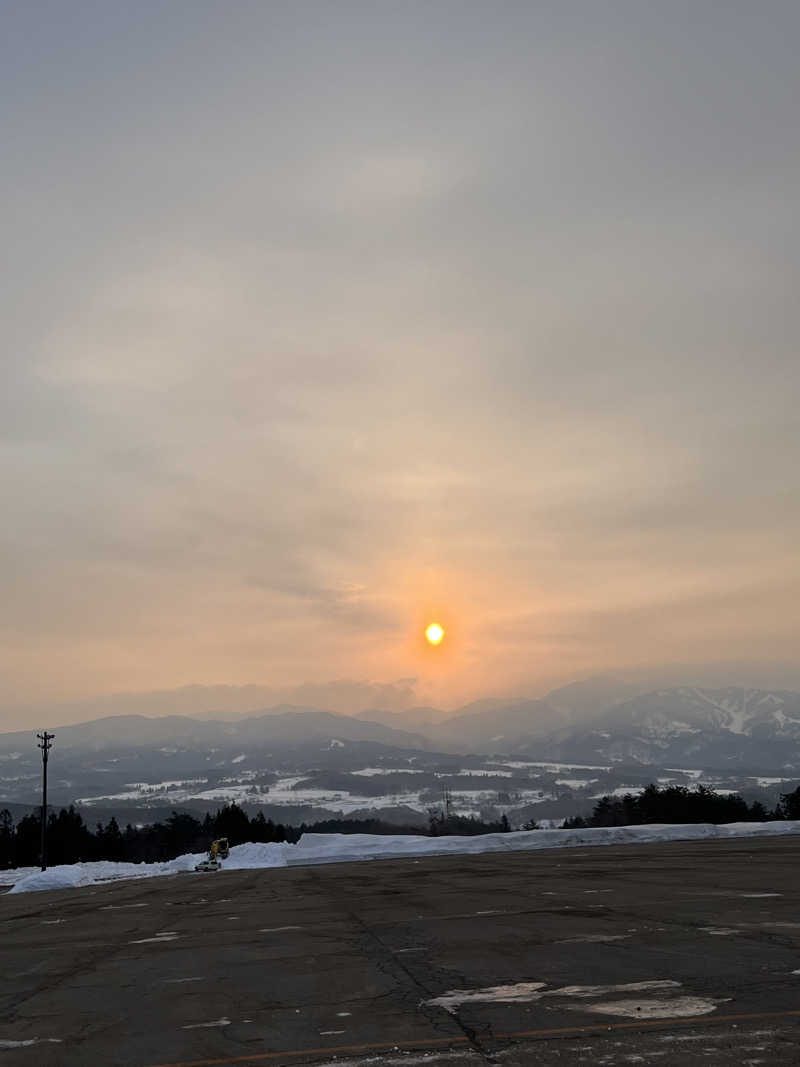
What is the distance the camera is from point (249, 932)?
60.6ft

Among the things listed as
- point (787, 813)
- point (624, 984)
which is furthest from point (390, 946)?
point (787, 813)

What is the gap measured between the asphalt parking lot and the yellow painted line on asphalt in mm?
31

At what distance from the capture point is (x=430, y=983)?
1124 centimetres

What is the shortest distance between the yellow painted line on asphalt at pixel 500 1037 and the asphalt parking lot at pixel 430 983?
1.2 inches

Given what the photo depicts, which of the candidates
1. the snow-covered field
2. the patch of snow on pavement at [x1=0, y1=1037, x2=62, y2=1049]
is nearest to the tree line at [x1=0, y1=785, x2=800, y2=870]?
the snow-covered field

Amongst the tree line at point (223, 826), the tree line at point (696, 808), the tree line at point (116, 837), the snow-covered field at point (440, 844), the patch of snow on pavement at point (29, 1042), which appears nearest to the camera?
the patch of snow on pavement at point (29, 1042)

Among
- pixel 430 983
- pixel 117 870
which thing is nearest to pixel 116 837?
pixel 117 870

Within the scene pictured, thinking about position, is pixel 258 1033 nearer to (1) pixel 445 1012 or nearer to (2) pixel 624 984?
(1) pixel 445 1012

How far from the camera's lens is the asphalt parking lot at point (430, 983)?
26.6ft

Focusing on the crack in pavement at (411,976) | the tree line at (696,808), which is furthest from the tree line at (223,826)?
the crack in pavement at (411,976)

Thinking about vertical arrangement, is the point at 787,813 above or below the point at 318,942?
below

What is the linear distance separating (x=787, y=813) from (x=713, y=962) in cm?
10729

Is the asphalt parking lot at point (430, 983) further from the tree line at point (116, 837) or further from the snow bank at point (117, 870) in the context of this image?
the tree line at point (116, 837)

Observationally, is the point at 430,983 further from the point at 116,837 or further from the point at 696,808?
the point at 116,837
